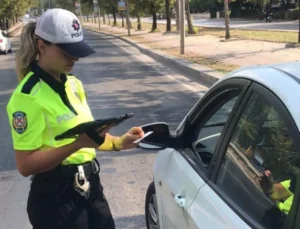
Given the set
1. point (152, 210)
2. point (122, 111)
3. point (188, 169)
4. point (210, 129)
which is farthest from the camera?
point (122, 111)

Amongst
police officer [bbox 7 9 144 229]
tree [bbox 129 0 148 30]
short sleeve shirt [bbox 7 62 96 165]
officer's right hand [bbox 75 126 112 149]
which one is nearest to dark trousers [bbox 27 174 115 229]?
police officer [bbox 7 9 144 229]

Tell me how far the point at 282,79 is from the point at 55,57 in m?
1.05

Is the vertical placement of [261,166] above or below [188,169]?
above

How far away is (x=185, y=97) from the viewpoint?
36.4 feet

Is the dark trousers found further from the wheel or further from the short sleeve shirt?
the wheel

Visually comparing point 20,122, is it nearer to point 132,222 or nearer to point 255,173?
point 255,173

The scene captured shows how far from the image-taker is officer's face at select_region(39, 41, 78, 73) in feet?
7.99

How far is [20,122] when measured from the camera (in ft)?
7.66

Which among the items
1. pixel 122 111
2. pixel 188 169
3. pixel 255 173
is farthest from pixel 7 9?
pixel 255 173

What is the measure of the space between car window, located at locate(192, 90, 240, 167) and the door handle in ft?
0.72

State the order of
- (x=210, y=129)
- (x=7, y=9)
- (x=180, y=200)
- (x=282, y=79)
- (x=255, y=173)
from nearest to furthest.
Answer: (x=282, y=79), (x=255, y=173), (x=180, y=200), (x=210, y=129), (x=7, y=9)

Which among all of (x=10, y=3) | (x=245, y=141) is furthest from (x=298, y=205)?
(x=10, y=3)

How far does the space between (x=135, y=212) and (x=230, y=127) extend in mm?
2697

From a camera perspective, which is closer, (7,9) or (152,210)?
(152,210)
